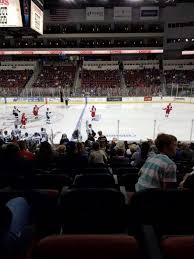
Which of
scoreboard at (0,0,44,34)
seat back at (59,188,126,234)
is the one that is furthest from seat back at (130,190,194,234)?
scoreboard at (0,0,44,34)

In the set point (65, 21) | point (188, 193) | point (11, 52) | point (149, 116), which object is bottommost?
point (149, 116)

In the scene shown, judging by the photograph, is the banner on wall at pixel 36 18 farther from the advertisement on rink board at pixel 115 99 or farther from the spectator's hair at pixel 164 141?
the advertisement on rink board at pixel 115 99

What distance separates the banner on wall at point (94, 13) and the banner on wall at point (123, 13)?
1648 millimetres

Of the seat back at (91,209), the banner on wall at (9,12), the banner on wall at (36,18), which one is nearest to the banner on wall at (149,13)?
the banner on wall at (36,18)

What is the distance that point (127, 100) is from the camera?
2880 cm

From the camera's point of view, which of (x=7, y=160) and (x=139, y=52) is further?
(x=139, y=52)

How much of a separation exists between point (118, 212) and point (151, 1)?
37774 millimetres

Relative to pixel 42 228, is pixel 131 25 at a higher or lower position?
higher

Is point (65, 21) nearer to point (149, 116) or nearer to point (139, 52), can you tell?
point (139, 52)

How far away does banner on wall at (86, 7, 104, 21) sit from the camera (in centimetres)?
3928

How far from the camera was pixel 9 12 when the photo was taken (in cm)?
1383

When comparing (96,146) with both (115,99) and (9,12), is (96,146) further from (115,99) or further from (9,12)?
(115,99)

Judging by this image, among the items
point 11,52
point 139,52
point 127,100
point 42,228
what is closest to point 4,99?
point 127,100

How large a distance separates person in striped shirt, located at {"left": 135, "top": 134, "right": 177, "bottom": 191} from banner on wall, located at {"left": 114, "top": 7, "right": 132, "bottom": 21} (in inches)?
1490
